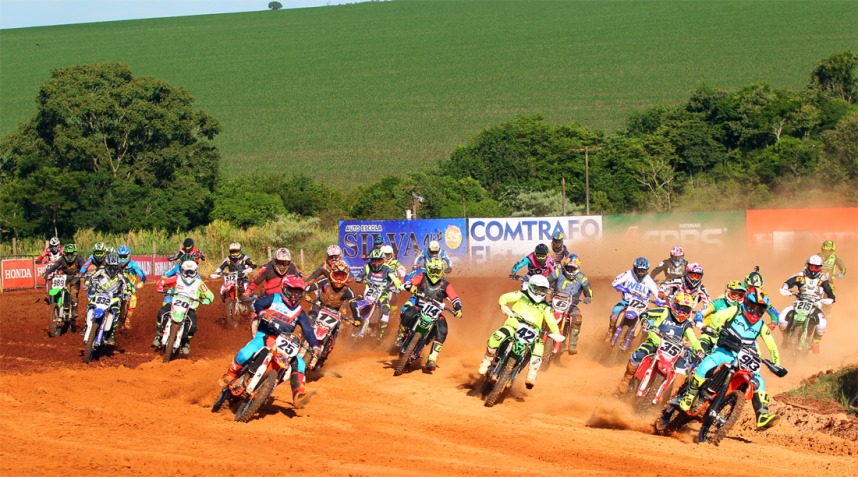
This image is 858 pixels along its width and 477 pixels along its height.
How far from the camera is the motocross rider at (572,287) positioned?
20.0m

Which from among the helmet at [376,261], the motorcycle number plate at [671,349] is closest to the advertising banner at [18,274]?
the helmet at [376,261]

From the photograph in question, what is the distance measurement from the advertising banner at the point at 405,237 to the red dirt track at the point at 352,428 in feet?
51.6

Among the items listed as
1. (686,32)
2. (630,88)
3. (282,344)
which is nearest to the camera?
(282,344)

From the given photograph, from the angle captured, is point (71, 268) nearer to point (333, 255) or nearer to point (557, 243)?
point (333, 255)

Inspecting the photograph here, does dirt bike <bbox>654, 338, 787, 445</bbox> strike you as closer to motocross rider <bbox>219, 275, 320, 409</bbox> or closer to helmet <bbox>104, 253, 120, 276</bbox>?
motocross rider <bbox>219, 275, 320, 409</bbox>

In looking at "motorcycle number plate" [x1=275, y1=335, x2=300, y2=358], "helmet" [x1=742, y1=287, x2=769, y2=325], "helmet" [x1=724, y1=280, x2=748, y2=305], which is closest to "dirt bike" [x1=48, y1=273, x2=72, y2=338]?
"motorcycle number plate" [x1=275, y1=335, x2=300, y2=358]

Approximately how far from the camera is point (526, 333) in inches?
599

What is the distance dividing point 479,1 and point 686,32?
118 ft

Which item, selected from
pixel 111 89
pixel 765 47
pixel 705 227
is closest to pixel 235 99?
pixel 111 89

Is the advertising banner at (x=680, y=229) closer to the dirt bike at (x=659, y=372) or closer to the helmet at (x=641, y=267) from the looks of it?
the helmet at (x=641, y=267)

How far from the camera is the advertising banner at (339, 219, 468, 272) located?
36094 mm

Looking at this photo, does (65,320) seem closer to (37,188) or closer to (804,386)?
(804,386)

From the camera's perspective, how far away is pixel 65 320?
21.3 meters

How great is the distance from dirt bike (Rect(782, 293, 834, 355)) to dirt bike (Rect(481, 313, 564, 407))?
26.8 feet
